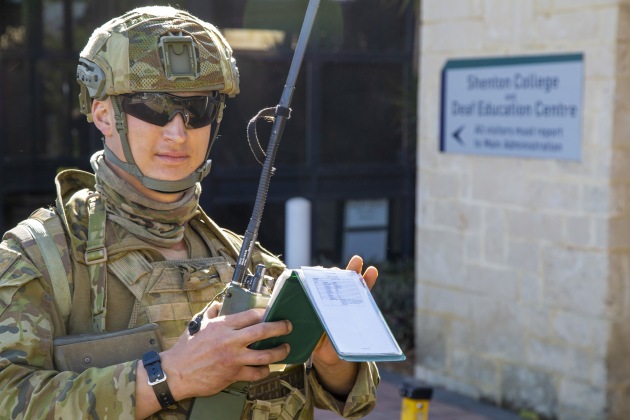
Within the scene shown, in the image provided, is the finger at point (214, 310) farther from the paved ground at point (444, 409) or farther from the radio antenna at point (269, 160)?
the paved ground at point (444, 409)

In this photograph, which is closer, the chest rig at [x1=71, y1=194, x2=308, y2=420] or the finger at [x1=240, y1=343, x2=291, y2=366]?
the finger at [x1=240, y1=343, x2=291, y2=366]

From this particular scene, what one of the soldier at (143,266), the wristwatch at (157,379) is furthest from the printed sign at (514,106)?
the wristwatch at (157,379)

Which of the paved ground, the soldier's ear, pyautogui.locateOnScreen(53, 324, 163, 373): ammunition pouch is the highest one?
the soldier's ear

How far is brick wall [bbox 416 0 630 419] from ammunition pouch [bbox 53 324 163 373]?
330cm

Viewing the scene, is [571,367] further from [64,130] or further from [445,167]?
[64,130]

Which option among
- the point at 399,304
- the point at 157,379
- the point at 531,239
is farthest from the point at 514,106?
the point at 157,379

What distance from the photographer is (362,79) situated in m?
8.60

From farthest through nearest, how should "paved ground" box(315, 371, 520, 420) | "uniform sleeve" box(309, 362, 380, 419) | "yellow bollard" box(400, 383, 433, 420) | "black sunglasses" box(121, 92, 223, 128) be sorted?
"paved ground" box(315, 371, 520, 420), "yellow bollard" box(400, 383, 433, 420), "uniform sleeve" box(309, 362, 380, 419), "black sunglasses" box(121, 92, 223, 128)

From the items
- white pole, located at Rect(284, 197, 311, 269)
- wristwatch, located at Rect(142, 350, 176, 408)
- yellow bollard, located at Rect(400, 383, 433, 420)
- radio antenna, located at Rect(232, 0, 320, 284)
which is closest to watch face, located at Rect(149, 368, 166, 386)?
wristwatch, located at Rect(142, 350, 176, 408)

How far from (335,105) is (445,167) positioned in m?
2.77

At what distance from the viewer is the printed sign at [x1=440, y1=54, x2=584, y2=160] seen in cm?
510

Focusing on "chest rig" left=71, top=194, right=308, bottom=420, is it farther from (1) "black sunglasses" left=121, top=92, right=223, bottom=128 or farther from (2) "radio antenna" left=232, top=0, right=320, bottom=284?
(1) "black sunglasses" left=121, top=92, right=223, bottom=128

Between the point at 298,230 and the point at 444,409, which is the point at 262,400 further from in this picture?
the point at 298,230

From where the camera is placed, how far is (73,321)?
84.4 inches
